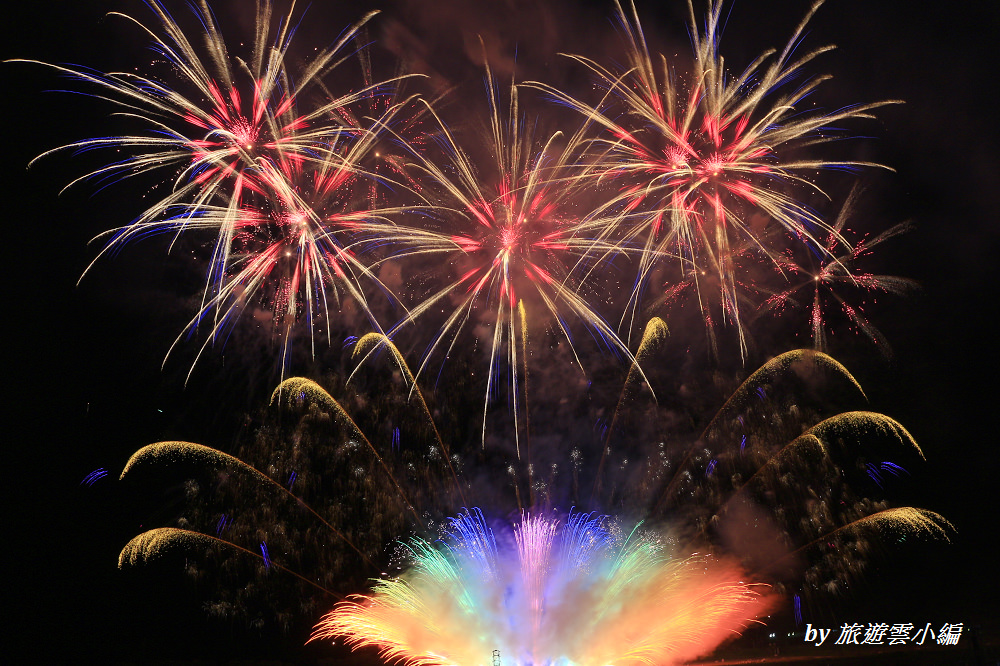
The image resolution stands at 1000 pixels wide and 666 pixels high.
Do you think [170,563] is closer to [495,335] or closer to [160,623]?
[160,623]

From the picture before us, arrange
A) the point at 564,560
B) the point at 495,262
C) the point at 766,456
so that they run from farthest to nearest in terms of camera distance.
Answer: the point at 564,560
the point at 766,456
the point at 495,262

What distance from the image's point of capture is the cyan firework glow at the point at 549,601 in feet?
61.8

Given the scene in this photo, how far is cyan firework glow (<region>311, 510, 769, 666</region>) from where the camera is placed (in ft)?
61.8

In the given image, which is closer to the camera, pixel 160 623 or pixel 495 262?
pixel 495 262

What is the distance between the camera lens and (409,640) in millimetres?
22266

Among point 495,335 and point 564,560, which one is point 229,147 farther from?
Result: point 564,560

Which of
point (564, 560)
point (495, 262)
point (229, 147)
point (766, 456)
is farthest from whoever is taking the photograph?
point (564, 560)

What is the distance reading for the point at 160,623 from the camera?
82.3 feet

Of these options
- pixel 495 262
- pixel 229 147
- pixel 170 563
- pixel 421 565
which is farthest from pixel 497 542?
pixel 170 563

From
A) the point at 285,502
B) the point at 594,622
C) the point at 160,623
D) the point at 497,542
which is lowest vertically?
the point at 594,622

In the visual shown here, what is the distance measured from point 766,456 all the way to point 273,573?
16206 millimetres

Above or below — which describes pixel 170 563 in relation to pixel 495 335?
below

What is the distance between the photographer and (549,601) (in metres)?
21.8

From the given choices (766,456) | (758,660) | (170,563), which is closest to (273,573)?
(170,563)
